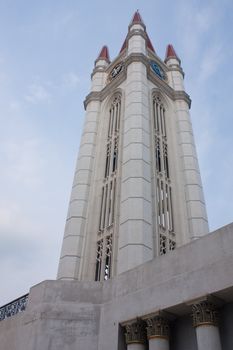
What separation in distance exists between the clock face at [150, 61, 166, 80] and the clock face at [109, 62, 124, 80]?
2.57 metres

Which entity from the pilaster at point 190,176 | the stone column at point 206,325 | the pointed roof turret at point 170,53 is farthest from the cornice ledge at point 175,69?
the stone column at point 206,325

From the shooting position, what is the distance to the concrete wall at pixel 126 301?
8484mm

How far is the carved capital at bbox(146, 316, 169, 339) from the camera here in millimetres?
8906

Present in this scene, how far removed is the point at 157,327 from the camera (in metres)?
8.98

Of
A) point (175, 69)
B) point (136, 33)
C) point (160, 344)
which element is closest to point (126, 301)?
point (160, 344)

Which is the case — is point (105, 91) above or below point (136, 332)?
above

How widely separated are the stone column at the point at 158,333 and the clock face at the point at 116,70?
2287 cm

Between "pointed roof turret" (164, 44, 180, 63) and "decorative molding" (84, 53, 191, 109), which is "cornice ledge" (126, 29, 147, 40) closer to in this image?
"decorative molding" (84, 53, 191, 109)

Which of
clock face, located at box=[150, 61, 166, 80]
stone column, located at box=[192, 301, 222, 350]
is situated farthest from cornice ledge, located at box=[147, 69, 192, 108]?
stone column, located at box=[192, 301, 222, 350]

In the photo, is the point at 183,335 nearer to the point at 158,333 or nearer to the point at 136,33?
the point at 158,333

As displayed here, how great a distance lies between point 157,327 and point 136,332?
75 cm

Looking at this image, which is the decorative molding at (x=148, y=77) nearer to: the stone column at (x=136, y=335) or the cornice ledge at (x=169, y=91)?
the cornice ledge at (x=169, y=91)

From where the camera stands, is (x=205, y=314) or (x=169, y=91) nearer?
(x=205, y=314)

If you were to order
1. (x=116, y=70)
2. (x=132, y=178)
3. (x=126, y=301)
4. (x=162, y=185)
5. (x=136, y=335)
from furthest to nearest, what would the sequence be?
(x=116, y=70)
(x=162, y=185)
(x=132, y=178)
(x=126, y=301)
(x=136, y=335)
